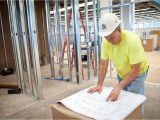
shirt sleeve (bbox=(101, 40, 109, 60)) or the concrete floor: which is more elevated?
shirt sleeve (bbox=(101, 40, 109, 60))

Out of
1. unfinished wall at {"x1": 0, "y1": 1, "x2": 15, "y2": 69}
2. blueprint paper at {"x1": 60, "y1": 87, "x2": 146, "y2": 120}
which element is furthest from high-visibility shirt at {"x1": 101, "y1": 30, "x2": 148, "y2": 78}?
unfinished wall at {"x1": 0, "y1": 1, "x2": 15, "y2": 69}

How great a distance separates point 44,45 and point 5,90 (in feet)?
9.26

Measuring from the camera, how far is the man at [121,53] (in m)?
1.20

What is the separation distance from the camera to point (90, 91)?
127 cm

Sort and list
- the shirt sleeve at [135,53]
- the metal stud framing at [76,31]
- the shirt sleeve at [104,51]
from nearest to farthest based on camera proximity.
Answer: the shirt sleeve at [135,53] < the shirt sleeve at [104,51] < the metal stud framing at [76,31]

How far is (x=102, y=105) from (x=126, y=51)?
21.1 inches

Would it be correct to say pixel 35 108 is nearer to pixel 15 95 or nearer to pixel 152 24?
pixel 15 95

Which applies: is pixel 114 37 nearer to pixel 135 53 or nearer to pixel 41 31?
pixel 135 53

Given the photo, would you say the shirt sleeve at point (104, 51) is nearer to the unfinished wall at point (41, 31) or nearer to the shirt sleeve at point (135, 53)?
the shirt sleeve at point (135, 53)

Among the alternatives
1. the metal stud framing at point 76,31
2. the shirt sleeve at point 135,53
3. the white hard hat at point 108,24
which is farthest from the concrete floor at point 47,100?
the white hard hat at point 108,24

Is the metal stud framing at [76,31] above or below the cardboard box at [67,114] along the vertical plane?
above

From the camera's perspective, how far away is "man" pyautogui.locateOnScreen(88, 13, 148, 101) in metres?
1.20

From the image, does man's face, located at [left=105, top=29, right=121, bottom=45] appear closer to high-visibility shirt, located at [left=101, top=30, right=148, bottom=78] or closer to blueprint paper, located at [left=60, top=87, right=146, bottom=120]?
high-visibility shirt, located at [left=101, top=30, right=148, bottom=78]

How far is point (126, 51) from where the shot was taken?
1373 mm
